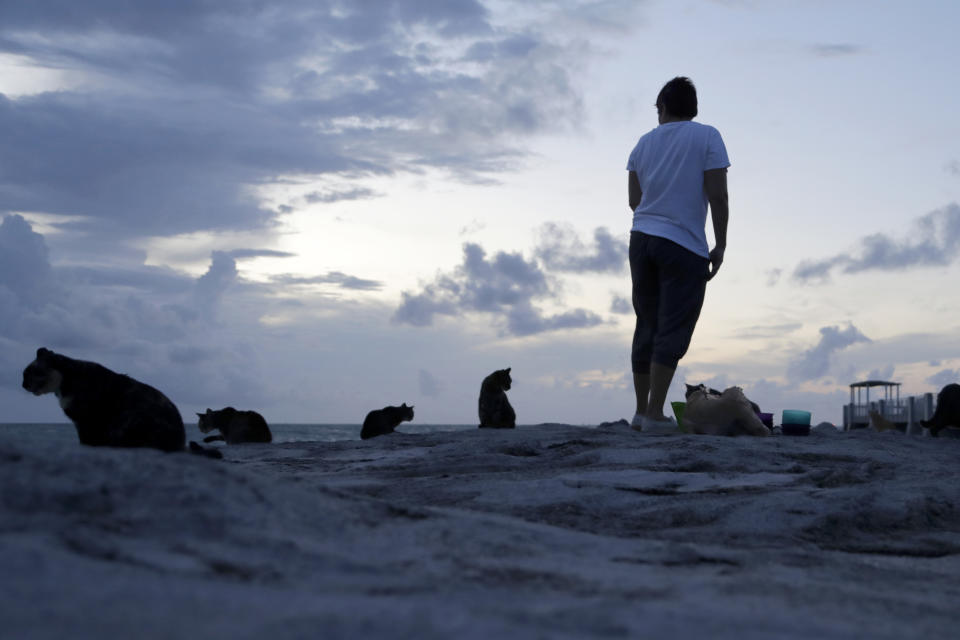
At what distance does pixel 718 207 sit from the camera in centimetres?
583

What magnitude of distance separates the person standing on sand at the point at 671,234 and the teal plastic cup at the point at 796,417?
5.19 ft

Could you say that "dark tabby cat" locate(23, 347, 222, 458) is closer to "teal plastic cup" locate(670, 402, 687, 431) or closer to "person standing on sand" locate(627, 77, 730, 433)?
"person standing on sand" locate(627, 77, 730, 433)

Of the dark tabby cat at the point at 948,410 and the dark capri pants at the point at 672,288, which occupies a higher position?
the dark capri pants at the point at 672,288

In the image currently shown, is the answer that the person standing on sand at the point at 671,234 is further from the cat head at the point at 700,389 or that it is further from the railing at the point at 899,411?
the railing at the point at 899,411

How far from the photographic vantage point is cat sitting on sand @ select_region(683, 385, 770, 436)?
6094 mm

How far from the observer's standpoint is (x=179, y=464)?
1.97 meters

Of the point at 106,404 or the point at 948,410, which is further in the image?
the point at 948,410

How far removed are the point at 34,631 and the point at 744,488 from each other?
2789mm

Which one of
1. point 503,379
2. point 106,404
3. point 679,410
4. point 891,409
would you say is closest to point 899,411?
point 891,409

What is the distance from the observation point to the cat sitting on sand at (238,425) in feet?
31.1

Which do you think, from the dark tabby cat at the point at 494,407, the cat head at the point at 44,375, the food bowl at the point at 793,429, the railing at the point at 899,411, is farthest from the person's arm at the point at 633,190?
the railing at the point at 899,411

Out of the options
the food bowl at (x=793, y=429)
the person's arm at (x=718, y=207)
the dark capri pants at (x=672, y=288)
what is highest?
the person's arm at (x=718, y=207)

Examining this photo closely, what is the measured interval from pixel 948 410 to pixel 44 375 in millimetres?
9763

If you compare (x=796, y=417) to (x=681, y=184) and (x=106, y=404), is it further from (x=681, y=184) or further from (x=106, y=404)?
(x=106, y=404)
